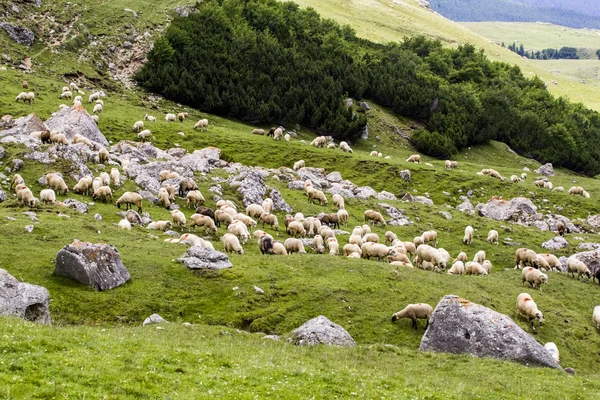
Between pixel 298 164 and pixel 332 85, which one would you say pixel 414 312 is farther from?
pixel 332 85

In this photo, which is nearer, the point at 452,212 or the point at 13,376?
the point at 13,376

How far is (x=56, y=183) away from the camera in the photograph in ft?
129

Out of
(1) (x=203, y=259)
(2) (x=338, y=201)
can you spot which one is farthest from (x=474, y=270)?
(1) (x=203, y=259)

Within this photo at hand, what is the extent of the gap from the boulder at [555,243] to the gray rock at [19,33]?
76.6 metres

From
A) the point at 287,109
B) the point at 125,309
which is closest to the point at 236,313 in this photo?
the point at 125,309

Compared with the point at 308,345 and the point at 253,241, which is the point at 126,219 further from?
the point at 308,345

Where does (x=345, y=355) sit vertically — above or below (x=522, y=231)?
above

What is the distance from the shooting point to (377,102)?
110 metres

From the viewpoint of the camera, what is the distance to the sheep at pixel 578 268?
3794 centimetres

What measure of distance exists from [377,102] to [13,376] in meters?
103

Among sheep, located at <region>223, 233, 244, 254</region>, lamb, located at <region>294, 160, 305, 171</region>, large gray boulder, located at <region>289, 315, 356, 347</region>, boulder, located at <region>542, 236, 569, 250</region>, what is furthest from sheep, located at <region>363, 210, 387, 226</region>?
large gray boulder, located at <region>289, 315, 356, 347</region>

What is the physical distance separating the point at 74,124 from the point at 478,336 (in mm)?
44374

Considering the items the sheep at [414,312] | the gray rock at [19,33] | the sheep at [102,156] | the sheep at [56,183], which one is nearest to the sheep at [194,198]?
the sheep at [102,156]

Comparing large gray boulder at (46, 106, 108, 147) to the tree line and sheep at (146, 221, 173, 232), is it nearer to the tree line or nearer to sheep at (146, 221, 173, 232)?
sheep at (146, 221, 173, 232)
